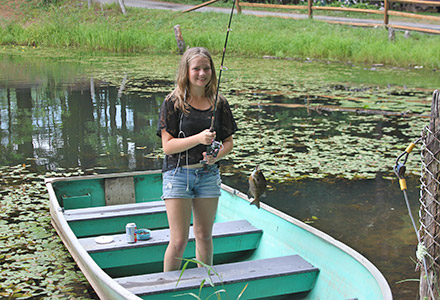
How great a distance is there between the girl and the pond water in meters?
1.03

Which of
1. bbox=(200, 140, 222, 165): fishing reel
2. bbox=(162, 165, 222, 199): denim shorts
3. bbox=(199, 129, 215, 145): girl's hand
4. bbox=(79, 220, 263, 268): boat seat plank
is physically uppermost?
bbox=(199, 129, 215, 145): girl's hand

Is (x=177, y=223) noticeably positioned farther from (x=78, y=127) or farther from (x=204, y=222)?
(x=78, y=127)

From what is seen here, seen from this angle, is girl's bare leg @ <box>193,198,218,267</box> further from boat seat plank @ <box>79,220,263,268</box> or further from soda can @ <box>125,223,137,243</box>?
soda can @ <box>125,223,137,243</box>

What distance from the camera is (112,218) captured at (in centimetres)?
471

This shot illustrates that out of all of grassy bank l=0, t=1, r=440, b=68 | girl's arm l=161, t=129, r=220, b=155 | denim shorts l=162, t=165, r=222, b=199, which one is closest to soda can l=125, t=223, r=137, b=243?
denim shorts l=162, t=165, r=222, b=199

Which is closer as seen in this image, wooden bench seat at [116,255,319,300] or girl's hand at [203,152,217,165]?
girl's hand at [203,152,217,165]

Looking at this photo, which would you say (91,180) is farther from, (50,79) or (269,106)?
(50,79)

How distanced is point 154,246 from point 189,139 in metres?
1.20

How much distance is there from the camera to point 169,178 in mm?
3332

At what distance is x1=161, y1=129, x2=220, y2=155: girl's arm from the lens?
10.2ft

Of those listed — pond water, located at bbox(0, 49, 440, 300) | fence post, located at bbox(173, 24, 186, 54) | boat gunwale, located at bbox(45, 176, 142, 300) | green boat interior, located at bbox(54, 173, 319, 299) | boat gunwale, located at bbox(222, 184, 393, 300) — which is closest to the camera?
boat gunwale, located at bbox(222, 184, 393, 300)

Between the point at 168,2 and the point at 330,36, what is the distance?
11.2 metres

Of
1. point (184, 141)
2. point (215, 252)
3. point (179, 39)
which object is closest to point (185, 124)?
point (184, 141)

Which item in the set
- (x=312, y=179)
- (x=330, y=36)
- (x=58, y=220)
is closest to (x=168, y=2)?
(x=330, y=36)
